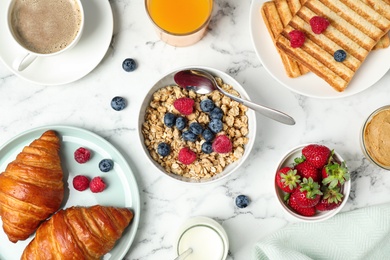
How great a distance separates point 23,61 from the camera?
1635mm

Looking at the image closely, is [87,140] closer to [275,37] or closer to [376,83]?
[275,37]

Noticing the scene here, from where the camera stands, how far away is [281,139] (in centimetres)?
176

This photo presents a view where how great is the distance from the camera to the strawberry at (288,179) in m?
1.60

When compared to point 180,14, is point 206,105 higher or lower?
lower

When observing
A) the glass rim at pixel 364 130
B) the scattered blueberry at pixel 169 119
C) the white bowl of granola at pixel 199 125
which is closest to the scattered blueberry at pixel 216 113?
the white bowl of granola at pixel 199 125

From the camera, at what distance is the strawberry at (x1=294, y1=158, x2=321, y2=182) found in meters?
1.62

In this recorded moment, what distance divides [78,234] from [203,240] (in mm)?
361

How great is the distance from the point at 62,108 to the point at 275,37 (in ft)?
2.21

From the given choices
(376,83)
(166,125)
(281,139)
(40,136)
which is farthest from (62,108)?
(376,83)

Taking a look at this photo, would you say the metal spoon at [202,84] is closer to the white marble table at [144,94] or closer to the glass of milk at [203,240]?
the white marble table at [144,94]

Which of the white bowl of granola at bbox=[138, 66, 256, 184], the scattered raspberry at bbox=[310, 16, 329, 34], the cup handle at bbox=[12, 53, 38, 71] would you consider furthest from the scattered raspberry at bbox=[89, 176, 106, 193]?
the scattered raspberry at bbox=[310, 16, 329, 34]

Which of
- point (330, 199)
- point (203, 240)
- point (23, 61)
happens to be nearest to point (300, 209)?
point (330, 199)

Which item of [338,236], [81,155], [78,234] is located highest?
[338,236]

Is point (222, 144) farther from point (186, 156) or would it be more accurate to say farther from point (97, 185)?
point (97, 185)
